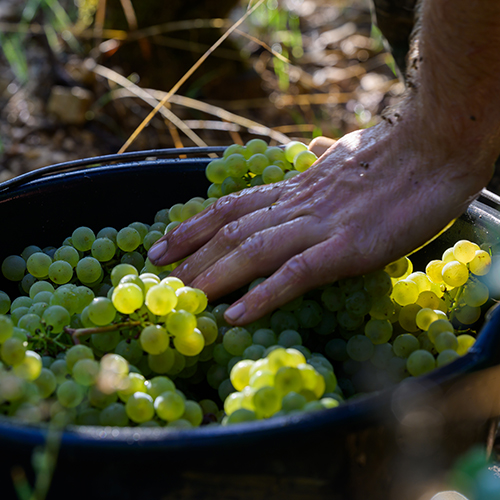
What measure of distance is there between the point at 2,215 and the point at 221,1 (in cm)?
212

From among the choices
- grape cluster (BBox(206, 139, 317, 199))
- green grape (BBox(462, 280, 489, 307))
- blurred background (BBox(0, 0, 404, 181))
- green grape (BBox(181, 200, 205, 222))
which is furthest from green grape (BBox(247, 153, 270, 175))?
blurred background (BBox(0, 0, 404, 181))

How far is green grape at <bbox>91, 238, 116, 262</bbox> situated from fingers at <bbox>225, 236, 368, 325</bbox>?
0.30m

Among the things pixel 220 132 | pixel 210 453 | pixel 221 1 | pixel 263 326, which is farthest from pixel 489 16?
pixel 221 1

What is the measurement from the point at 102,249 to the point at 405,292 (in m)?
0.54

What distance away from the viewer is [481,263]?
31.1 inches

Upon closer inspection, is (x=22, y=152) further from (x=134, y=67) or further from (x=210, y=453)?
(x=210, y=453)

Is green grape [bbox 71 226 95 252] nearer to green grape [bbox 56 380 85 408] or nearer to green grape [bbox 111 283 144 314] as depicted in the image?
green grape [bbox 111 283 144 314]

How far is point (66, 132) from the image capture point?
2402 mm

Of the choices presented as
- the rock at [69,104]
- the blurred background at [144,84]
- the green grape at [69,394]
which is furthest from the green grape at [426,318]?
the rock at [69,104]

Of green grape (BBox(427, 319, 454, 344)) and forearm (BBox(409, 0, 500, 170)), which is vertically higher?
forearm (BBox(409, 0, 500, 170))

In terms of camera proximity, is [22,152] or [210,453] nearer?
[210,453]

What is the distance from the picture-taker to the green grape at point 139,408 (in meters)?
0.56

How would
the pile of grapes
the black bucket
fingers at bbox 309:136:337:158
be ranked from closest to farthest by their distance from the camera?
the black bucket
the pile of grapes
fingers at bbox 309:136:337:158

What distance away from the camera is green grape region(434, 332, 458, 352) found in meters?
0.65
